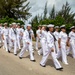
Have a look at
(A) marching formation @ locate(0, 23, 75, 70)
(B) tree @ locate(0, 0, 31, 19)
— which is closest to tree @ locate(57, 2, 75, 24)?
(B) tree @ locate(0, 0, 31, 19)

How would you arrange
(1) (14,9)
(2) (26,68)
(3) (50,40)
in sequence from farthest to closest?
1. (1) (14,9)
2. (3) (50,40)
3. (2) (26,68)

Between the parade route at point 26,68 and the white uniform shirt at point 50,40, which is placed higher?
the white uniform shirt at point 50,40

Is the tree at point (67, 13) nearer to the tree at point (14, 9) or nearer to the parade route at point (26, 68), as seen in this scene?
the tree at point (14, 9)

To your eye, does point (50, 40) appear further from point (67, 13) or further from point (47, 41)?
point (67, 13)

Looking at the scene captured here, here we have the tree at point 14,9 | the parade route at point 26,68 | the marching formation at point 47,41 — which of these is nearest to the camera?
the parade route at point 26,68

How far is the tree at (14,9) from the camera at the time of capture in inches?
1825

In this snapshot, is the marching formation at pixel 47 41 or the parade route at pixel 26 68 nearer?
the parade route at pixel 26 68

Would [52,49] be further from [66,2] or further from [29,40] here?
[66,2]

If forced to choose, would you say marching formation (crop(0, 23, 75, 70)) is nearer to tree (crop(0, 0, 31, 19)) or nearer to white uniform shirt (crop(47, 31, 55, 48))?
white uniform shirt (crop(47, 31, 55, 48))

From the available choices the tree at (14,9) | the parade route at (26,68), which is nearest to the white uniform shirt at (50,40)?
the parade route at (26,68)

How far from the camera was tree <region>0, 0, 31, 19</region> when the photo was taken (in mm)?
46344

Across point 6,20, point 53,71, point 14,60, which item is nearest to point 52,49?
point 53,71

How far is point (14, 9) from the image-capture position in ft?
155

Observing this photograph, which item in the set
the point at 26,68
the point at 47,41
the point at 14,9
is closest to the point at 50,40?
the point at 47,41
